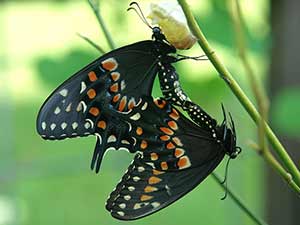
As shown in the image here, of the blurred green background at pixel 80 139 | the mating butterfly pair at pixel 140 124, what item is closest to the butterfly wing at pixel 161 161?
the mating butterfly pair at pixel 140 124

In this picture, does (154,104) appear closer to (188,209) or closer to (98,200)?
(188,209)

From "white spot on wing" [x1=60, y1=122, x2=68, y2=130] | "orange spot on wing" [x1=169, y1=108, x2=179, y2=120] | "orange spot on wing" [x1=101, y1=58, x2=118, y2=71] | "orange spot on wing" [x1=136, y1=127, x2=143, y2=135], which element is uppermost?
"orange spot on wing" [x1=101, y1=58, x2=118, y2=71]

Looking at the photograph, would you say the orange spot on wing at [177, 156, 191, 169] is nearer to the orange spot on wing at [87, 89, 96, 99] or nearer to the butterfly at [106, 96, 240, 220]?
the butterfly at [106, 96, 240, 220]

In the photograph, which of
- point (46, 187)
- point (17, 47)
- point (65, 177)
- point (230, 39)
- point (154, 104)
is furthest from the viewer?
point (17, 47)

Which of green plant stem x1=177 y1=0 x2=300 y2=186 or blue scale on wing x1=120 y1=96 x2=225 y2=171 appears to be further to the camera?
blue scale on wing x1=120 y1=96 x2=225 y2=171

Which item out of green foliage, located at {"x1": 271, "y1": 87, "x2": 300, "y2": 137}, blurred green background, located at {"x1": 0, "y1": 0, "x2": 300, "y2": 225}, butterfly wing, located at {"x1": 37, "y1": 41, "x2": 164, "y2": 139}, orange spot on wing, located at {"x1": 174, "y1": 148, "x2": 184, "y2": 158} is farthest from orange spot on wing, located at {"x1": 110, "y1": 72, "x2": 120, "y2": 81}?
green foliage, located at {"x1": 271, "y1": 87, "x2": 300, "y2": 137}

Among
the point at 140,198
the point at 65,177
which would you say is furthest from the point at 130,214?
the point at 65,177

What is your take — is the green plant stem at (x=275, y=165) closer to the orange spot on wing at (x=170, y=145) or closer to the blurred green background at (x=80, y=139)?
the orange spot on wing at (x=170, y=145)
